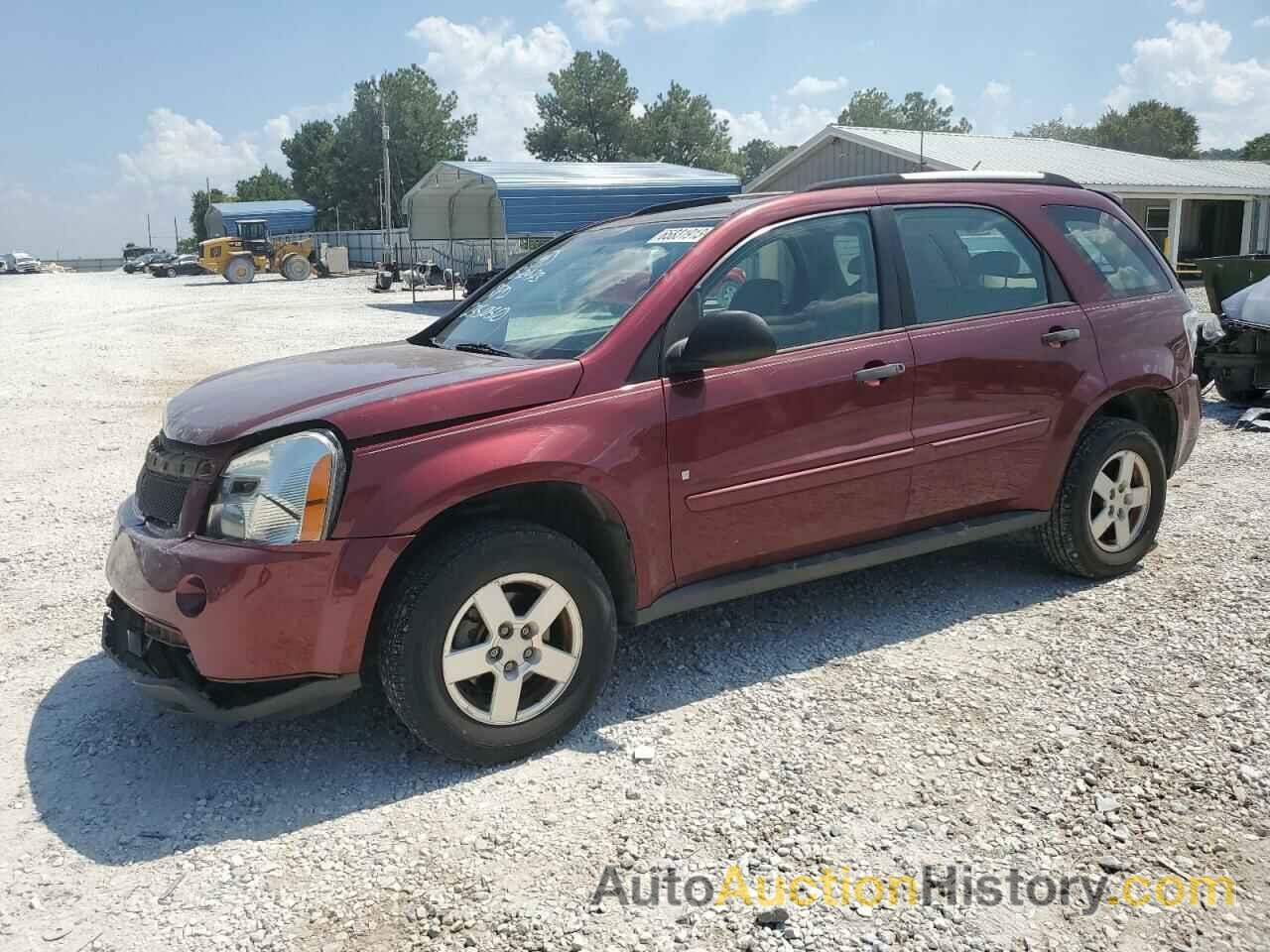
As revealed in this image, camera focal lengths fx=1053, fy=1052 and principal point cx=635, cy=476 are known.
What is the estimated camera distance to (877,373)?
402 centimetres

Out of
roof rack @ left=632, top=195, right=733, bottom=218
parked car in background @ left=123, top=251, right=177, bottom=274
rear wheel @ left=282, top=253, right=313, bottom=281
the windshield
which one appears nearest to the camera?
the windshield

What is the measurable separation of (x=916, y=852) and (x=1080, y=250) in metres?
3.05

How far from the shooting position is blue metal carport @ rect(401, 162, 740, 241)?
1034 inches

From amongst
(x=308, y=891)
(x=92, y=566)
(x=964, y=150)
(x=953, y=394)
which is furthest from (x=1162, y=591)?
(x=964, y=150)

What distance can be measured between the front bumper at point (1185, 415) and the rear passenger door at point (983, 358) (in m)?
0.69

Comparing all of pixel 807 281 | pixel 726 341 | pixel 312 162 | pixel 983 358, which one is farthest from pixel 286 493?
pixel 312 162

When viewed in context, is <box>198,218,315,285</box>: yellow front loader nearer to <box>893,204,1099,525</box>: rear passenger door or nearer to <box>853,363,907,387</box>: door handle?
<box>893,204,1099,525</box>: rear passenger door

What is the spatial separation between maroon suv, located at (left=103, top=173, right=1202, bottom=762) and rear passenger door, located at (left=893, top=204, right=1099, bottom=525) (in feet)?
0.04

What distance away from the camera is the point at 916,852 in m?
2.90

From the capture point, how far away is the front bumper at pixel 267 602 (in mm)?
3023

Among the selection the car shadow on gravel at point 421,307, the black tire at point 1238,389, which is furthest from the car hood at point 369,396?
the car shadow on gravel at point 421,307

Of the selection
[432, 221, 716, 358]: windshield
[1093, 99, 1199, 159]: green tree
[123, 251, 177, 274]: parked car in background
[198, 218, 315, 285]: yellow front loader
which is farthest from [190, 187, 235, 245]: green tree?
[432, 221, 716, 358]: windshield

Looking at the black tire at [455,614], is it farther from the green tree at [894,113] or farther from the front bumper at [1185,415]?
the green tree at [894,113]

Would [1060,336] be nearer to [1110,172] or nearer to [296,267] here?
[1110,172]
